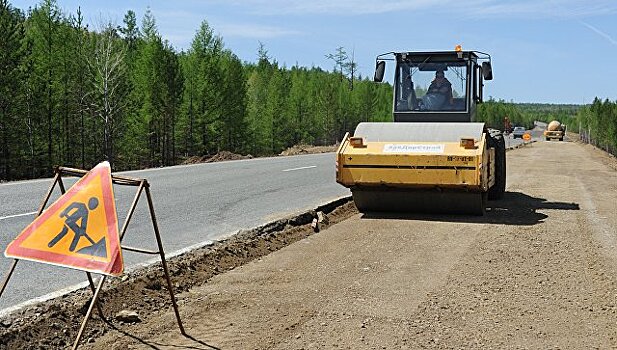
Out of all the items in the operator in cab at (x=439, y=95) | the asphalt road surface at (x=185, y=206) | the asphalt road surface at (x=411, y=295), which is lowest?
the asphalt road surface at (x=411, y=295)

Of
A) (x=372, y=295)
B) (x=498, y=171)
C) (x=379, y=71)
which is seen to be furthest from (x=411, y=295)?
(x=498, y=171)

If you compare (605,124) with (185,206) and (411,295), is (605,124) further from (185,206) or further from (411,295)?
(411,295)

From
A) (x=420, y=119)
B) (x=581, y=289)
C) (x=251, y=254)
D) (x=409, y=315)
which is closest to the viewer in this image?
(x=409, y=315)

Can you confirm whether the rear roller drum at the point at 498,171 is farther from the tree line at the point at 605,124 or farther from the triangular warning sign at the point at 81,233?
the tree line at the point at 605,124

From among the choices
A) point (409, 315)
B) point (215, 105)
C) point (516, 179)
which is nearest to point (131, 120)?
point (215, 105)

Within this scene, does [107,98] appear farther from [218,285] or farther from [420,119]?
[218,285]

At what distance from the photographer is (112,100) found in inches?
1779

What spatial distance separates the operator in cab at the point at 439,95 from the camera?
12.4 metres

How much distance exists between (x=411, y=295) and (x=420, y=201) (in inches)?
191

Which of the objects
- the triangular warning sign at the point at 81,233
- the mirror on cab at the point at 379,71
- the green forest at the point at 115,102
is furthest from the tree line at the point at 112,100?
the triangular warning sign at the point at 81,233

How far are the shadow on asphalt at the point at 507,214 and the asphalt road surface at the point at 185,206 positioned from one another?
2.02 meters

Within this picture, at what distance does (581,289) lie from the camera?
20.9 feet

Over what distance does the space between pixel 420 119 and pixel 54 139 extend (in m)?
36.3

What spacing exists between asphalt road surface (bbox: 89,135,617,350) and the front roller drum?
0.68m
